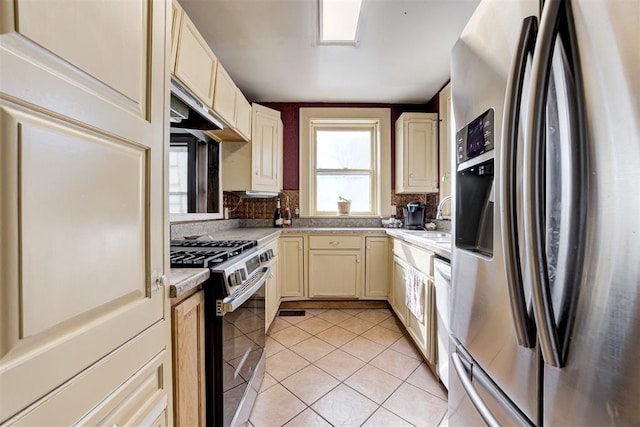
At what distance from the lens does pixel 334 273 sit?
2.92 metres

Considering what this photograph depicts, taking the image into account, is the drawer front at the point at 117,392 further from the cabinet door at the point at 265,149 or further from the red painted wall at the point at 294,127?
the red painted wall at the point at 294,127

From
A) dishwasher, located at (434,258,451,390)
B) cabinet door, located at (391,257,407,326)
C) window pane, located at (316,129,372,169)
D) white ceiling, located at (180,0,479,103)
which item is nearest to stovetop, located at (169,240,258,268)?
dishwasher, located at (434,258,451,390)

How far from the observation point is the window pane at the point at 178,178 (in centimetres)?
196

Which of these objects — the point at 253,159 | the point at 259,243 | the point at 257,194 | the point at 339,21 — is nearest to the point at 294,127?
the point at 253,159

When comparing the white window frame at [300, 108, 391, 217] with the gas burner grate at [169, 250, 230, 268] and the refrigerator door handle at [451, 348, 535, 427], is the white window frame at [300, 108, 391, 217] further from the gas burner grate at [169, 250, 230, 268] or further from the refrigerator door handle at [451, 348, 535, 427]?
the refrigerator door handle at [451, 348, 535, 427]

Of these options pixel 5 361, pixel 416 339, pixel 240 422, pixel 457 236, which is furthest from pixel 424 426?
pixel 5 361

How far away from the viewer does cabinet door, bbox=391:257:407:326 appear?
7.65ft

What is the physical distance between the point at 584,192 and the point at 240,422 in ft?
5.03

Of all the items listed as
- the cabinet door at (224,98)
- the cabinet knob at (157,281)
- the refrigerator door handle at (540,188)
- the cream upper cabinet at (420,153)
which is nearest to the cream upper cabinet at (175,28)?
the cabinet door at (224,98)

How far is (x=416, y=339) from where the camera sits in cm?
200

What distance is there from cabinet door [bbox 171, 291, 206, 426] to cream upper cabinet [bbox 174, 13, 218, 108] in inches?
46.9

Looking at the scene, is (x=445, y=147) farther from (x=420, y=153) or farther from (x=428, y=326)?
(x=428, y=326)

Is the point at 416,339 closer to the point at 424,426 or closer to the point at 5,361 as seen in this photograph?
the point at 424,426

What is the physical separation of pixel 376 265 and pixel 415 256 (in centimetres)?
88
